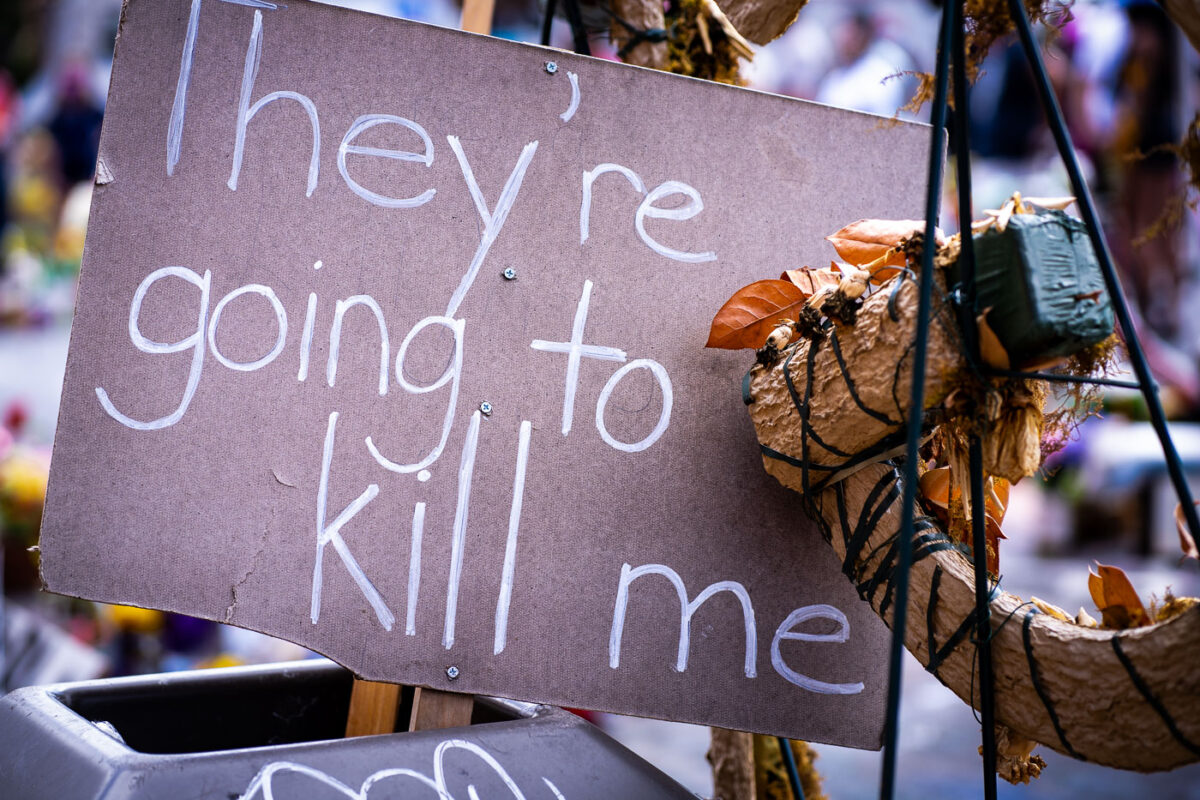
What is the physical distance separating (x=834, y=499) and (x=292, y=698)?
653 millimetres

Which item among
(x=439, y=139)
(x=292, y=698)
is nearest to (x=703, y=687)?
(x=292, y=698)

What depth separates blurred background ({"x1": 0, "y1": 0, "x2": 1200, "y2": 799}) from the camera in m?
2.82

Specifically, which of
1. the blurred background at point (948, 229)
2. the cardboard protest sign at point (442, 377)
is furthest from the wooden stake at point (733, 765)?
the blurred background at point (948, 229)

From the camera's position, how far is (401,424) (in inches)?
38.5

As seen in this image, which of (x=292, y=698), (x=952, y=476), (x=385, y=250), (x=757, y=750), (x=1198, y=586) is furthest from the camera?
(x=1198, y=586)

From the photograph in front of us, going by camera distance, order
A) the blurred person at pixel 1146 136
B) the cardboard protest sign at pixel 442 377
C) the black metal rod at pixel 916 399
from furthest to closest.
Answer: the blurred person at pixel 1146 136 → the cardboard protest sign at pixel 442 377 → the black metal rod at pixel 916 399

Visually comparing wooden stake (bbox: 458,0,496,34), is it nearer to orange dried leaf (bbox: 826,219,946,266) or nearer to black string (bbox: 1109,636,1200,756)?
orange dried leaf (bbox: 826,219,946,266)

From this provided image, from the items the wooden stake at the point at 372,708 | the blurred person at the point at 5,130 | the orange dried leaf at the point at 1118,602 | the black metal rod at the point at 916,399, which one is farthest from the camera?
the blurred person at the point at 5,130

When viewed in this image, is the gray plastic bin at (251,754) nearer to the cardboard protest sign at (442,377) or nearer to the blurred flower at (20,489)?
the cardboard protest sign at (442,377)

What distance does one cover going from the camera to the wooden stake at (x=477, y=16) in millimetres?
1204

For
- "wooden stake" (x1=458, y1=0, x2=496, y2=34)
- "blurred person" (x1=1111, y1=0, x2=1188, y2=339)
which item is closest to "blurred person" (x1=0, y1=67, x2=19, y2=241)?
"wooden stake" (x1=458, y1=0, x2=496, y2=34)

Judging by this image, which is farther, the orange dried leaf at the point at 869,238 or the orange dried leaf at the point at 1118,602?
the orange dried leaf at the point at 869,238

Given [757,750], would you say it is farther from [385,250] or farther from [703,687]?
[385,250]

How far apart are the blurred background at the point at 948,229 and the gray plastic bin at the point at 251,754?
1468mm
